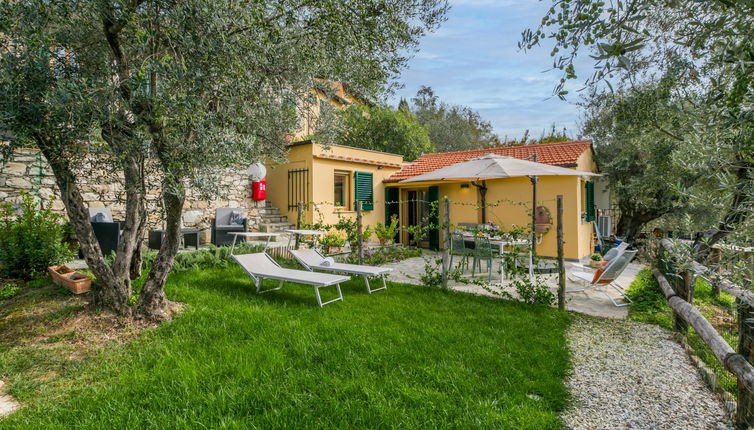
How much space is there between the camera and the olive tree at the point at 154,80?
11.0 feet

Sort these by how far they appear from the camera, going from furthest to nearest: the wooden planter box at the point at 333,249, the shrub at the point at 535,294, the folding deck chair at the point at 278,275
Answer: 1. the wooden planter box at the point at 333,249
2. the shrub at the point at 535,294
3. the folding deck chair at the point at 278,275

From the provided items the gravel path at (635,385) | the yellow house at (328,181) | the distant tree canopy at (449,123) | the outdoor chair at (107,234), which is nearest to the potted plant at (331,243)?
the yellow house at (328,181)

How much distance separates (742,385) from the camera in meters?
2.69

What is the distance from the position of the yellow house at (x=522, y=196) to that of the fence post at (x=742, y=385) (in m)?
6.36

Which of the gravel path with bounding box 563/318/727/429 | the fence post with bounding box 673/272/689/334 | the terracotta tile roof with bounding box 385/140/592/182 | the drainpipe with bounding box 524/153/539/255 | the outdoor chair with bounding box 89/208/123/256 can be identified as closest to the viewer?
the gravel path with bounding box 563/318/727/429

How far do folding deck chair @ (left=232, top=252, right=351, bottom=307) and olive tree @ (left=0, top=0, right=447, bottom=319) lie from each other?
1.47 meters

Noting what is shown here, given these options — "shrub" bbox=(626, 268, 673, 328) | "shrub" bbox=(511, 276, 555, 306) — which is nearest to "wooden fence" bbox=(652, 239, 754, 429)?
"shrub" bbox=(626, 268, 673, 328)

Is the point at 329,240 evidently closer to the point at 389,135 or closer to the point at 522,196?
the point at 522,196

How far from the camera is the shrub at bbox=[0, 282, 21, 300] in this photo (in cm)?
521

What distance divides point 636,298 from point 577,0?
18.5ft

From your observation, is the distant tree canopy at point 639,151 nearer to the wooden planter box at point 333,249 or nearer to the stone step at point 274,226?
the wooden planter box at point 333,249

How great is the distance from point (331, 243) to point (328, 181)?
2949 millimetres

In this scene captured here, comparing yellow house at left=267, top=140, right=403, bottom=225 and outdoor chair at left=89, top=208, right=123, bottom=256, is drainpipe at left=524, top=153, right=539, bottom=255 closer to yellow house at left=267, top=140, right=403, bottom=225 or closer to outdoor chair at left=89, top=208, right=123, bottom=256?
yellow house at left=267, top=140, right=403, bottom=225

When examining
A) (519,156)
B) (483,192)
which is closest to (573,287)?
(483,192)
